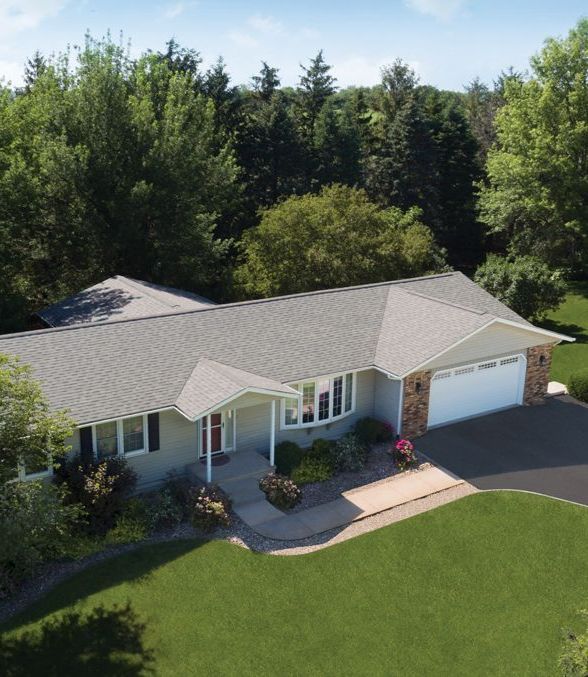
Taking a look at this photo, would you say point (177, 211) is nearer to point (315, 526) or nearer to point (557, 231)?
point (315, 526)

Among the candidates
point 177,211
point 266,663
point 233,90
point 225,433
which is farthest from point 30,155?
point 266,663

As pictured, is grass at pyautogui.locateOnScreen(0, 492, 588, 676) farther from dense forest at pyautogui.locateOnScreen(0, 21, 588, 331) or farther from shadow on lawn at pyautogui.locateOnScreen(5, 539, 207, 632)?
dense forest at pyautogui.locateOnScreen(0, 21, 588, 331)

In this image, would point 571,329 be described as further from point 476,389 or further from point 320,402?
point 320,402

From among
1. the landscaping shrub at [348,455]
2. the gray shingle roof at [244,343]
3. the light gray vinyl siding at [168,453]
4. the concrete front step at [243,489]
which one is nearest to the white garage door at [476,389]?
the gray shingle roof at [244,343]

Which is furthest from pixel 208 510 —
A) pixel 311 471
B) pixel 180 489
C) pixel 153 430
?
pixel 311 471

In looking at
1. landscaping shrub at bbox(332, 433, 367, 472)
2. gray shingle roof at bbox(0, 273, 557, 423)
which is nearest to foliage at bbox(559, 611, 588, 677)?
landscaping shrub at bbox(332, 433, 367, 472)

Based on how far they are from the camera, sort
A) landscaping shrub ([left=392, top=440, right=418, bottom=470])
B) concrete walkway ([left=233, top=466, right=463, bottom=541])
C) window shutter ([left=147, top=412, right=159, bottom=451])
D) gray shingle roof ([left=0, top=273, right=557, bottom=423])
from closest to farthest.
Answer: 1. concrete walkway ([left=233, top=466, right=463, bottom=541])
2. gray shingle roof ([left=0, top=273, right=557, bottom=423])
3. window shutter ([left=147, top=412, right=159, bottom=451])
4. landscaping shrub ([left=392, top=440, right=418, bottom=470])
